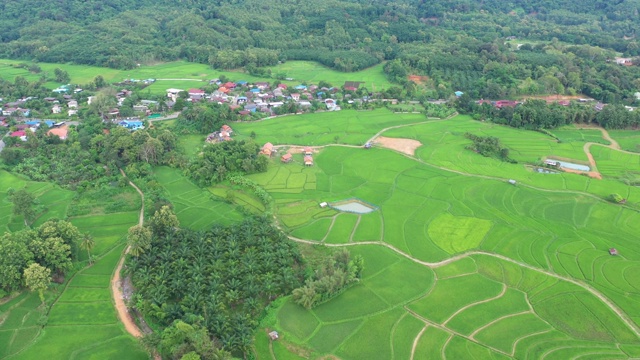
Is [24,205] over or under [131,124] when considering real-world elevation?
under

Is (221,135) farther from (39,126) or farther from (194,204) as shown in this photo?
(39,126)

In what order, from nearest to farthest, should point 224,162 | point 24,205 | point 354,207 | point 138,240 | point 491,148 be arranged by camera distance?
point 138,240, point 24,205, point 354,207, point 224,162, point 491,148

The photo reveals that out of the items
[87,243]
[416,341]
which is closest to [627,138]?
[416,341]

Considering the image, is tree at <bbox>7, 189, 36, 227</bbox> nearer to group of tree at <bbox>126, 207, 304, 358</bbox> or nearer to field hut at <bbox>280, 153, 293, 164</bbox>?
group of tree at <bbox>126, 207, 304, 358</bbox>

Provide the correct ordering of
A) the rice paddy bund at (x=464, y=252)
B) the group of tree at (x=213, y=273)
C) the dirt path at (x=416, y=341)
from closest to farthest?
1. the dirt path at (x=416, y=341)
2. the group of tree at (x=213, y=273)
3. the rice paddy bund at (x=464, y=252)

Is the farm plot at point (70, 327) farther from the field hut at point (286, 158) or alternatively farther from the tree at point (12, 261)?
the field hut at point (286, 158)

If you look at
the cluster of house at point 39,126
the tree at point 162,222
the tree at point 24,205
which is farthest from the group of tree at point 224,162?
the cluster of house at point 39,126

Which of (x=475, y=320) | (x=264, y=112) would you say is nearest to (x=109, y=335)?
(x=475, y=320)
